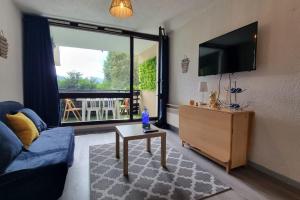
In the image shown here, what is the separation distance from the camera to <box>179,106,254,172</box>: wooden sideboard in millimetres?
2072

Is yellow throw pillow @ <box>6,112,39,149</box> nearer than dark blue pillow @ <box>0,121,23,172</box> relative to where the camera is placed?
No

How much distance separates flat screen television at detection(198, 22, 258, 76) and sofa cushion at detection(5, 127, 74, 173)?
231cm

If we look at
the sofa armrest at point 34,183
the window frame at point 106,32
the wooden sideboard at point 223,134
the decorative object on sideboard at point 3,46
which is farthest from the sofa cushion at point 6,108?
the wooden sideboard at point 223,134

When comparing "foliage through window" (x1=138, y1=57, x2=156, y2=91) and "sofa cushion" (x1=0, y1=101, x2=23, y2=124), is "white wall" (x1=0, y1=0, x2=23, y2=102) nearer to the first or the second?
"sofa cushion" (x1=0, y1=101, x2=23, y2=124)

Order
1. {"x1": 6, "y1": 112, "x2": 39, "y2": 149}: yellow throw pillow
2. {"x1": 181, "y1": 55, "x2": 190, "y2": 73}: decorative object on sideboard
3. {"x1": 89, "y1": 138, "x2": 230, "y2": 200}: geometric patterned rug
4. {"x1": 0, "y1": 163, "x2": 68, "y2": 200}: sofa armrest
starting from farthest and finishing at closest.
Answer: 1. {"x1": 181, "y1": 55, "x2": 190, "y2": 73}: decorative object on sideboard
2. {"x1": 6, "y1": 112, "x2": 39, "y2": 149}: yellow throw pillow
3. {"x1": 89, "y1": 138, "x2": 230, "y2": 200}: geometric patterned rug
4. {"x1": 0, "y1": 163, "x2": 68, "y2": 200}: sofa armrest

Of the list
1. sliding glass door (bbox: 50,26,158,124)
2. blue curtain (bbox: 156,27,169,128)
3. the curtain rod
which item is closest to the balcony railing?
sliding glass door (bbox: 50,26,158,124)

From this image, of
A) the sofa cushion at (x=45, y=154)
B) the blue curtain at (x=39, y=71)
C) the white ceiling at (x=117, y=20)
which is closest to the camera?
the sofa cushion at (x=45, y=154)

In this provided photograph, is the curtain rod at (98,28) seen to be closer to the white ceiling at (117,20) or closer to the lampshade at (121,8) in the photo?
the white ceiling at (117,20)

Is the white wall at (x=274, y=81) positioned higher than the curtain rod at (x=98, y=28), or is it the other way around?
the curtain rod at (x=98, y=28)

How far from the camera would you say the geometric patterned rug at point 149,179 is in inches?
64.8

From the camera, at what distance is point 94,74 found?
4215mm

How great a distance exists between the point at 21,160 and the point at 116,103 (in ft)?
10.0

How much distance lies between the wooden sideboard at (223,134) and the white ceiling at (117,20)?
5.95 feet

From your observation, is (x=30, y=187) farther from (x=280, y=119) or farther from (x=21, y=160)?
(x=280, y=119)
